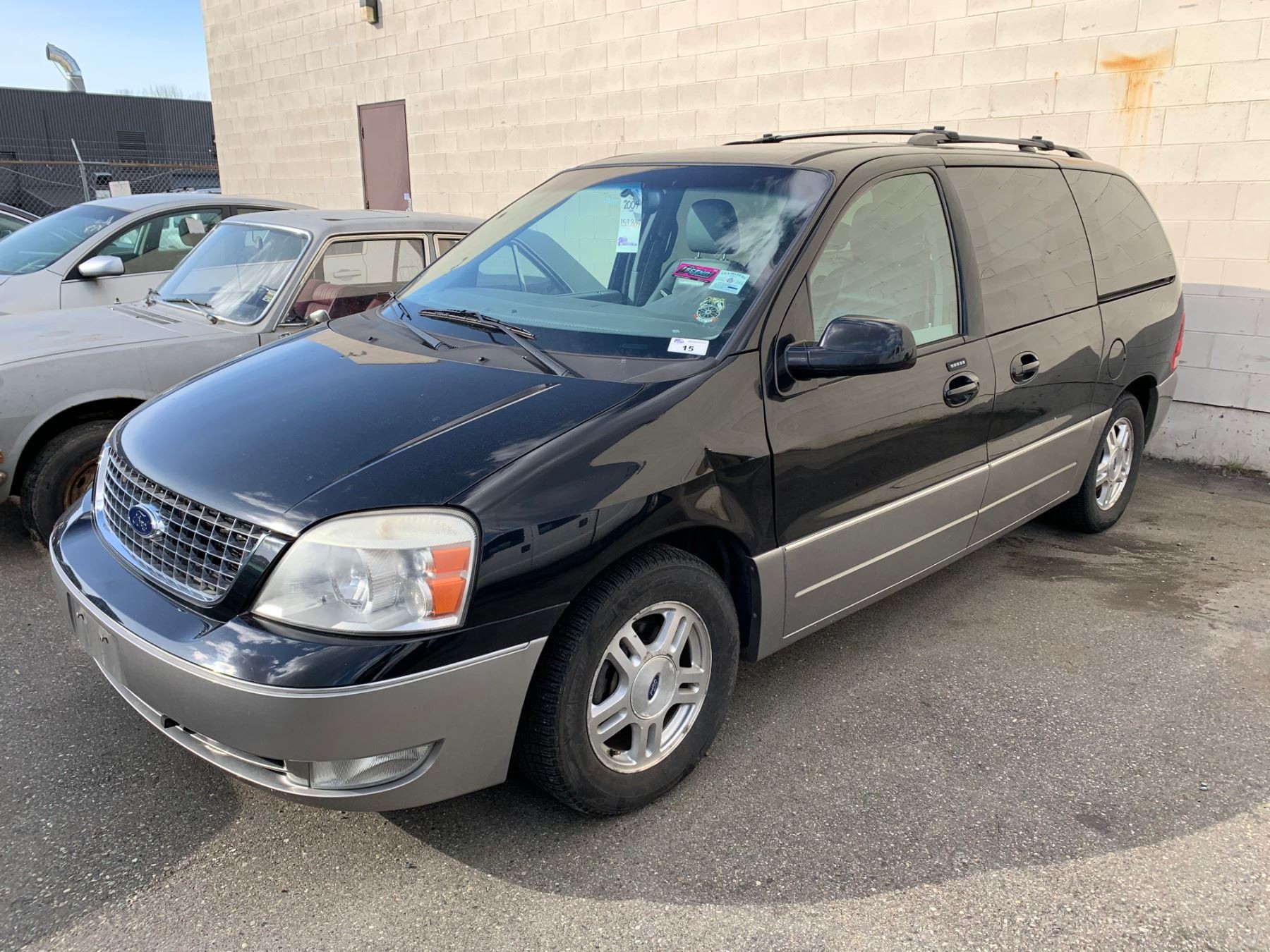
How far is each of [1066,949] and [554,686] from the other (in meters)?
1.38

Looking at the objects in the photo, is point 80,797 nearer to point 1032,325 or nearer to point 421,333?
point 421,333

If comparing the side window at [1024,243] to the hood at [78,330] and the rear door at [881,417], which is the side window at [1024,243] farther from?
the hood at [78,330]

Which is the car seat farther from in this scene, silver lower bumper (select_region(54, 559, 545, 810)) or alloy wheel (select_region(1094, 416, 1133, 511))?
alloy wheel (select_region(1094, 416, 1133, 511))

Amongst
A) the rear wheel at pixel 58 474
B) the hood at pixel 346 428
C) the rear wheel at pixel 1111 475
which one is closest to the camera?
the hood at pixel 346 428

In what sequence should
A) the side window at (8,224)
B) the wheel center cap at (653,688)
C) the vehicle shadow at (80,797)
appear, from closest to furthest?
the vehicle shadow at (80,797) < the wheel center cap at (653,688) < the side window at (8,224)

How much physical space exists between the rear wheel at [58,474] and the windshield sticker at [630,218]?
2779 mm

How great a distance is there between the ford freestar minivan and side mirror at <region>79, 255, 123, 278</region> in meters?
3.33

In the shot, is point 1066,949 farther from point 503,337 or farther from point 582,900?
point 503,337

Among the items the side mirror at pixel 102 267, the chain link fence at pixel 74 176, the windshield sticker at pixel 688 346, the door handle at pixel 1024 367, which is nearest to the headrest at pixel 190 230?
the side mirror at pixel 102 267

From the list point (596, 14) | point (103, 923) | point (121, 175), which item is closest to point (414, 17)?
point (596, 14)

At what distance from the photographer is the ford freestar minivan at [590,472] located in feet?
7.48

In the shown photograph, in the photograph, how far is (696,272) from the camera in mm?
3197

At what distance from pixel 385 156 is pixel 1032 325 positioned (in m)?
10.3

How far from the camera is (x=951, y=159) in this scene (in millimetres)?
3803
